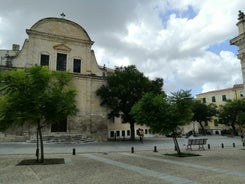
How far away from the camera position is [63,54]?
33.1 m

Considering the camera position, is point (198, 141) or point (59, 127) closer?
point (198, 141)

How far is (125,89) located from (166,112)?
16370 millimetres

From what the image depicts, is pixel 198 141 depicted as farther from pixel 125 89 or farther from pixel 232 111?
pixel 232 111

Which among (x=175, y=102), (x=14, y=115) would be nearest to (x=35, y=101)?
(x=14, y=115)

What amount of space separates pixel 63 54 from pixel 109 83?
7.80 meters

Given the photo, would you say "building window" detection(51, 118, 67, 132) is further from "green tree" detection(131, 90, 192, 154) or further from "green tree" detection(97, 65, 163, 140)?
"green tree" detection(131, 90, 192, 154)

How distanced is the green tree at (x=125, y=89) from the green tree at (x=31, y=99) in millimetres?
18554

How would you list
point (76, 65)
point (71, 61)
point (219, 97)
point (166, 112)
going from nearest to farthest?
point (166, 112) → point (71, 61) → point (76, 65) → point (219, 97)

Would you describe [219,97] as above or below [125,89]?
above

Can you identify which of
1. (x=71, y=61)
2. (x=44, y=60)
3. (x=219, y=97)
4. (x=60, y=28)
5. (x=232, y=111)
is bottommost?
(x=232, y=111)

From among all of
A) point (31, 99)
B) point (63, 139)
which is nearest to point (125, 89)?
point (63, 139)

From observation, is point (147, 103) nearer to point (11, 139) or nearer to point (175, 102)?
point (175, 102)

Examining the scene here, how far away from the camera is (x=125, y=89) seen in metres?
31.6

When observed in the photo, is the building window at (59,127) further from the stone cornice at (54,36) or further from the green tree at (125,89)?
the stone cornice at (54,36)
